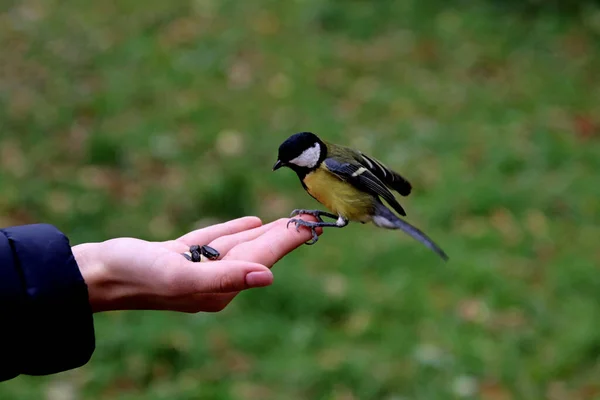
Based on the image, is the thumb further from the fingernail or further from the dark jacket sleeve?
the dark jacket sleeve

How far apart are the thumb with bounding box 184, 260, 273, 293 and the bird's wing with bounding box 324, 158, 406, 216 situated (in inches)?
22.5

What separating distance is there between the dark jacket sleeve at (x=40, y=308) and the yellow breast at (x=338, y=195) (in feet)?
2.55

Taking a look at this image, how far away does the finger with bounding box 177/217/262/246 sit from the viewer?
2369mm

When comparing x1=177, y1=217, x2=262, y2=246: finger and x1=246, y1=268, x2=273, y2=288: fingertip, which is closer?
x1=246, y1=268, x2=273, y2=288: fingertip

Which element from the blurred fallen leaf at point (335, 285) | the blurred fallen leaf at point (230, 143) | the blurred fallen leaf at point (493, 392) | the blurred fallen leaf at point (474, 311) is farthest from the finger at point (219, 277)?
the blurred fallen leaf at point (230, 143)

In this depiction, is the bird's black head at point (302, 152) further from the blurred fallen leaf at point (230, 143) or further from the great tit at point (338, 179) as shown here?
the blurred fallen leaf at point (230, 143)

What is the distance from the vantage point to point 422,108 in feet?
19.8

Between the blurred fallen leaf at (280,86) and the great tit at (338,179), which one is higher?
the great tit at (338,179)

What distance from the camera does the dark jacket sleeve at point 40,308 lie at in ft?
5.93

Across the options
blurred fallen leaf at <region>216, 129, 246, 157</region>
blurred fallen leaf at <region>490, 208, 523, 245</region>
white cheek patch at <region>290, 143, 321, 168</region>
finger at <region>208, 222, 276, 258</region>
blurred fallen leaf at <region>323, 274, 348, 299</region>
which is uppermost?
white cheek patch at <region>290, 143, 321, 168</region>

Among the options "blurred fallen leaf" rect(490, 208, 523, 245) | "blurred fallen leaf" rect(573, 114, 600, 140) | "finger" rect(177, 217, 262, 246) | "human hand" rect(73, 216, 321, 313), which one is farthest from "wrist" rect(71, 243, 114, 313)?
"blurred fallen leaf" rect(573, 114, 600, 140)

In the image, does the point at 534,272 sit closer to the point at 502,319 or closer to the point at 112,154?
the point at 502,319

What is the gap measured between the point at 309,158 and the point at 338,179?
Result: 0.11 metres

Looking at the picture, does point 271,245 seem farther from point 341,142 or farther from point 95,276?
point 341,142
